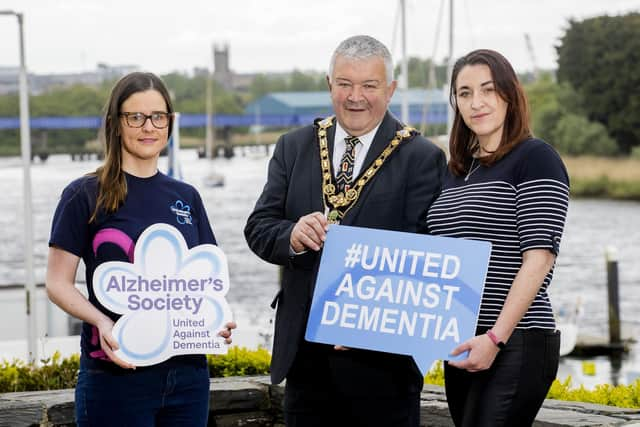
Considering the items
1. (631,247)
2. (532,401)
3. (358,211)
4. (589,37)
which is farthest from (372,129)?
(589,37)

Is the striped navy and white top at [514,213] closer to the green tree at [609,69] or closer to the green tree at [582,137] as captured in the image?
the green tree at [609,69]

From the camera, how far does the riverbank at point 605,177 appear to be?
66188mm

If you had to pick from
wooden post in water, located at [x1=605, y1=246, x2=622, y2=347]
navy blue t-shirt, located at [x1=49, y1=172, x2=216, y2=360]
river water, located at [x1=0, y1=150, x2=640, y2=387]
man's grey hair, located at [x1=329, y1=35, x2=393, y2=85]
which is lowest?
river water, located at [x1=0, y1=150, x2=640, y2=387]

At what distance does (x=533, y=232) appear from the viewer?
3.14 metres

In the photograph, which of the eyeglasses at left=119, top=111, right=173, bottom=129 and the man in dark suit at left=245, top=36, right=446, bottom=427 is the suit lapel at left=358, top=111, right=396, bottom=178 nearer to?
the man in dark suit at left=245, top=36, right=446, bottom=427

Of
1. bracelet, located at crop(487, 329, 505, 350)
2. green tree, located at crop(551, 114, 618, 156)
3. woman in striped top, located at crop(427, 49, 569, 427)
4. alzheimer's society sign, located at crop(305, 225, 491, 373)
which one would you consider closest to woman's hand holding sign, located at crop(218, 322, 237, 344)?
alzheimer's society sign, located at crop(305, 225, 491, 373)

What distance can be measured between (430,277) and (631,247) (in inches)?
2086

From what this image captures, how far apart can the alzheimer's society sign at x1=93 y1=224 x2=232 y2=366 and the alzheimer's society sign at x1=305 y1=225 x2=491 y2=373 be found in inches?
12.8

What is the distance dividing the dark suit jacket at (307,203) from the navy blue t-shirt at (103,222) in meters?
0.31

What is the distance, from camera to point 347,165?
3570mm

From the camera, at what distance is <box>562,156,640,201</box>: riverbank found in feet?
217

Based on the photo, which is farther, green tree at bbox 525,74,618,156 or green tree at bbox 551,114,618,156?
green tree at bbox 525,74,618,156

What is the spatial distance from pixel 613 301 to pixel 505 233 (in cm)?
1805

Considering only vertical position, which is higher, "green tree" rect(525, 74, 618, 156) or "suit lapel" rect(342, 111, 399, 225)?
"suit lapel" rect(342, 111, 399, 225)
